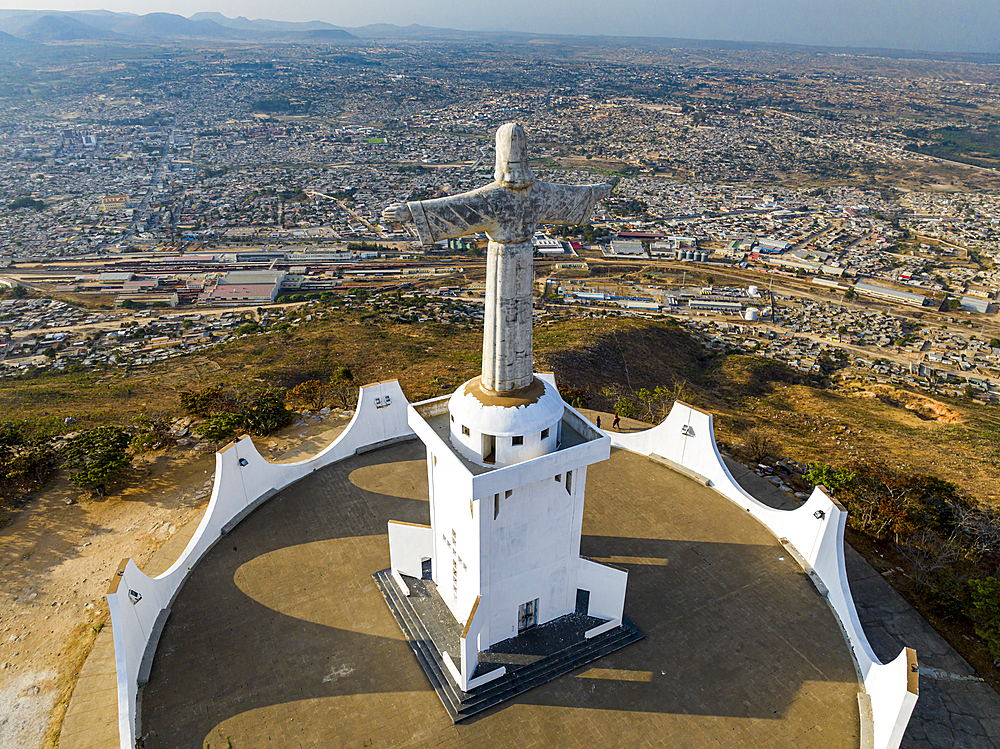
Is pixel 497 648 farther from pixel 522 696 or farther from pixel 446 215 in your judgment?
pixel 446 215

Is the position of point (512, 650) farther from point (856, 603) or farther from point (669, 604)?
point (856, 603)

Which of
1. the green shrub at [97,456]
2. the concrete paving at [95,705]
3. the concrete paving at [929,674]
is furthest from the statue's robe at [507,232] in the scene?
the green shrub at [97,456]

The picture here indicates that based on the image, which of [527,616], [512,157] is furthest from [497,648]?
[512,157]

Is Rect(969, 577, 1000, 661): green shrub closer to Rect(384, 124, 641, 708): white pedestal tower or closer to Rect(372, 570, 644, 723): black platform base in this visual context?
Rect(372, 570, 644, 723): black platform base

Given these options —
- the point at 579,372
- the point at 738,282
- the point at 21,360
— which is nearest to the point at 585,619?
the point at 579,372

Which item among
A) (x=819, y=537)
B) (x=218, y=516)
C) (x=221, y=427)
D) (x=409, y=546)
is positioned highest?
(x=819, y=537)

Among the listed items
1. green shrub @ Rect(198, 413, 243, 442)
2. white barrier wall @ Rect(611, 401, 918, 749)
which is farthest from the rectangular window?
green shrub @ Rect(198, 413, 243, 442)
